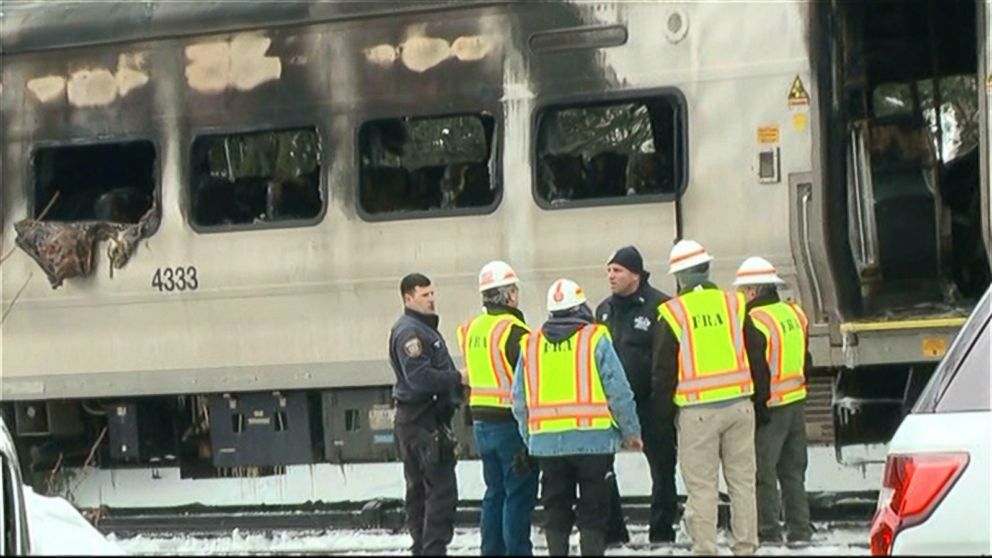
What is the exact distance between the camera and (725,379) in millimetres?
7543

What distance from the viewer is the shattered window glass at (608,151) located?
29.3 ft

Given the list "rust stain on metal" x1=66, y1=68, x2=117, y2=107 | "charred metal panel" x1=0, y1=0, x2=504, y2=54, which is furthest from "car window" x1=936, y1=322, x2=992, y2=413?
"rust stain on metal" x1=66, y1=68, x2=117, y2=107

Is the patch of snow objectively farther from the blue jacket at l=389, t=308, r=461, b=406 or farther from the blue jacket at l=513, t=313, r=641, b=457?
the blue jacket at l=513, t=313, r=641, b=457

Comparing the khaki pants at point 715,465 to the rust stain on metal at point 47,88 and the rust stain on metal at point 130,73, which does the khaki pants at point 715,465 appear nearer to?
the rust stain on metal at point 130,73

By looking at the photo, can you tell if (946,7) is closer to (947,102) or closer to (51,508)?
(947,102)

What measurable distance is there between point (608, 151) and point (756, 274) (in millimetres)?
1362

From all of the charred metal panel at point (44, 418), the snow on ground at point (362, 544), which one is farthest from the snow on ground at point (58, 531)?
the charred metal panel at point (44, 418)

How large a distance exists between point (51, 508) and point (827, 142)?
16.4 ft

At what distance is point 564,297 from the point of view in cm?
741

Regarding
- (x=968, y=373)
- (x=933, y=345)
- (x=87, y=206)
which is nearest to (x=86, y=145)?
(x=87, y=206)

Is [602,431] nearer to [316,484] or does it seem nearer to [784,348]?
[784,348]

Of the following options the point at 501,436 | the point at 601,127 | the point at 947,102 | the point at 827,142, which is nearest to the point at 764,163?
the point at 827,142

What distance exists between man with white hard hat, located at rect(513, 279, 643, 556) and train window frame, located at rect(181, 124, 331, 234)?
2.47m

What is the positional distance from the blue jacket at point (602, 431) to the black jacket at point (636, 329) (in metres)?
0.86
